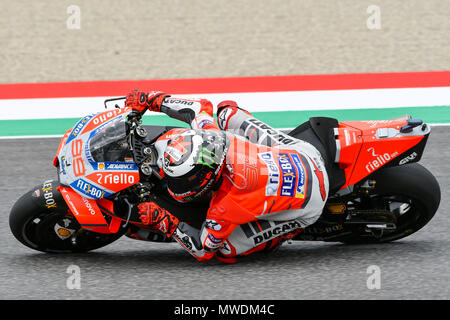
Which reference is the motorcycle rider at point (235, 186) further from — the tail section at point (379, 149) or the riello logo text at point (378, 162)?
the riello logo text at point (378, 162)

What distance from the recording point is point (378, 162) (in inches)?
188

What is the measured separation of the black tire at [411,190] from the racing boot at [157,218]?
1189 millimetres

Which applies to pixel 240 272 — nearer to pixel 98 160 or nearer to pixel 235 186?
pixel 235 186

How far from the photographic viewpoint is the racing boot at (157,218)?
462 cm

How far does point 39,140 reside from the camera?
321 inches

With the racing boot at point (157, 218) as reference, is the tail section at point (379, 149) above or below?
above

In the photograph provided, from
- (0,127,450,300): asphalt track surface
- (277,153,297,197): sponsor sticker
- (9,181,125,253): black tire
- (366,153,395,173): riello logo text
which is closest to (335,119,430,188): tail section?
(366,153,395,173): riello logo text

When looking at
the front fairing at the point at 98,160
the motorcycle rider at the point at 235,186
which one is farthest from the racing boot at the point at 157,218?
the front fairing at the point at 98,160

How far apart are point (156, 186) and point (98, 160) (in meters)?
0.37

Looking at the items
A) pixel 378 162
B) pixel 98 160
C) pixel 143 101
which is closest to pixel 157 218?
pixel 98 160

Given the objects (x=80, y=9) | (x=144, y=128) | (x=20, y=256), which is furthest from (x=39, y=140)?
(x=80, y=9)

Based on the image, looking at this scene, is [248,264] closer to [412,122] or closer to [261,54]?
[412,122]

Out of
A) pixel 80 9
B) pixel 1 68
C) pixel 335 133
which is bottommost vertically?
pixel 335 133
